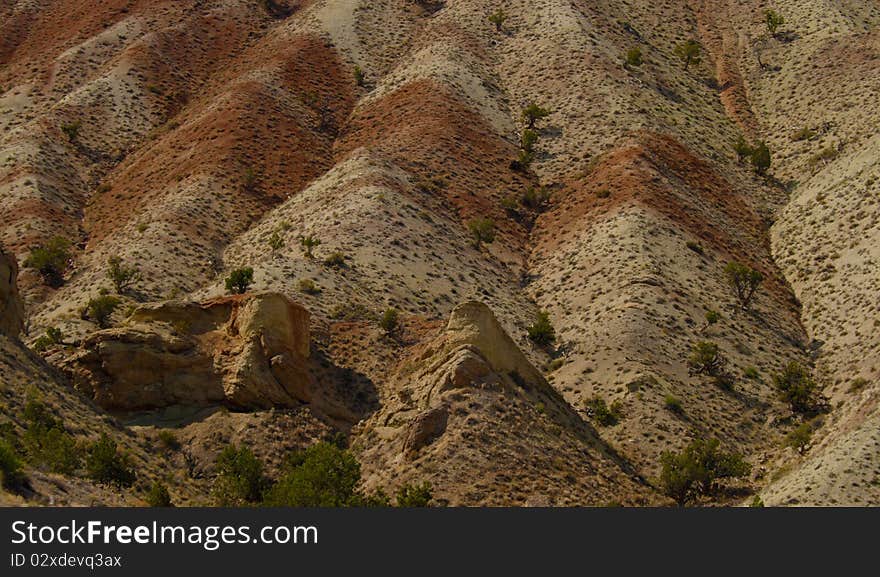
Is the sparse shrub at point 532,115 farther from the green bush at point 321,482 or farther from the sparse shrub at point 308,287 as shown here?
the green bush at point 321,482

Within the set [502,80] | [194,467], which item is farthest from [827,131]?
[194,467]

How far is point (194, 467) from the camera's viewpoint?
54.1 metres

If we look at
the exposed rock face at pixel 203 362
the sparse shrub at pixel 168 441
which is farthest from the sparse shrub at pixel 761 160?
the sparse shrub at pixel 168 441

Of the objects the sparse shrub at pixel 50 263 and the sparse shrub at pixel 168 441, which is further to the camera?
the sparse shrub at pixel 50 263

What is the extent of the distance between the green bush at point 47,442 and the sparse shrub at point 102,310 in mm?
14333

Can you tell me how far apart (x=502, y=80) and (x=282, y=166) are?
16925mm

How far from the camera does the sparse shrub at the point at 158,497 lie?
4759 centimetres

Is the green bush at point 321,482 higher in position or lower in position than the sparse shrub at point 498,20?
lower

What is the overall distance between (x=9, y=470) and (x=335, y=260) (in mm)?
27621

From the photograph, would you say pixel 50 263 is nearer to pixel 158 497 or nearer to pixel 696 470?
pixel 158 497

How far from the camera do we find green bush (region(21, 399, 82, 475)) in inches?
1802

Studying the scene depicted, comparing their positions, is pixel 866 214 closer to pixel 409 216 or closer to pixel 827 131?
pixel 827 131

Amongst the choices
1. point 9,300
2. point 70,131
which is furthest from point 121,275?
point 70,131

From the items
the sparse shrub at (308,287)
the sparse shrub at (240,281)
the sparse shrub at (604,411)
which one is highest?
the sparse shrub at (240,281)
